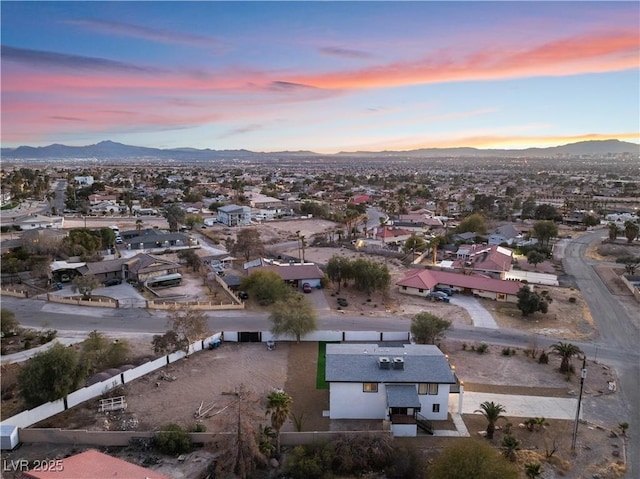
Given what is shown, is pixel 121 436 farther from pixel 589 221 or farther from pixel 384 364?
pixel 589 221

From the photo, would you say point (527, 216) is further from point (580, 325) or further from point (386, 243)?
point (580, 325)

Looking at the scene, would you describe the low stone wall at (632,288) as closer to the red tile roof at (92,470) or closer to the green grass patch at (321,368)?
the green grass patch at (321,368)

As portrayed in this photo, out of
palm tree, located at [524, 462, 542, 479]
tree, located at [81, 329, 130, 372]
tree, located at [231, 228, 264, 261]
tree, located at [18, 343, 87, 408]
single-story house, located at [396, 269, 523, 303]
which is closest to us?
palm tree, located at [524, 462, 542, 479]

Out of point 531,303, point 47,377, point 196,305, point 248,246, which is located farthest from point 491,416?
point 248,246

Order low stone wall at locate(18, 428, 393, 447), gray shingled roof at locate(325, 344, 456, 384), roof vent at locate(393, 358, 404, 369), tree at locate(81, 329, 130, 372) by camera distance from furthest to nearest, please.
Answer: tree at locate(81, 329, 130, 372)
roof vent at locate(393, 358, 404, 369)
gray shingled roof at locate(325, 344, 456, 384)
low stone wall at locate(18, 428, 393, 447)

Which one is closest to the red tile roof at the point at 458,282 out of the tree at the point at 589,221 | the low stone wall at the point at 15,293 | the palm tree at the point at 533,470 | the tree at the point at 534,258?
the tree at the point at 534,258

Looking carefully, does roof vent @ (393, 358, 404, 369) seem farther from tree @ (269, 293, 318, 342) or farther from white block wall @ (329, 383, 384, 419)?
tree @ (269, 293, 318, 342)

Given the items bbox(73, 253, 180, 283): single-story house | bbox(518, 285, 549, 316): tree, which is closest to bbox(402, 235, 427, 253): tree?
bbox(518, 285, 549, 316): tree
